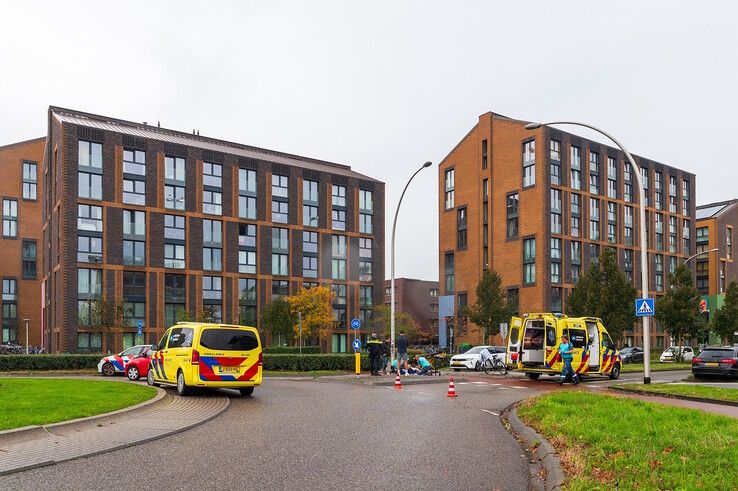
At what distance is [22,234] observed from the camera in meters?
77.6

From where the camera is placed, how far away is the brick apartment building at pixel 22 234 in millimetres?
76000

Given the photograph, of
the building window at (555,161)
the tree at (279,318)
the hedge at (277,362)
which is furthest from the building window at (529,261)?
the hedge at (277,362)

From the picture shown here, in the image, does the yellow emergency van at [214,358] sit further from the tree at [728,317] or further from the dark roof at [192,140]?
the tree at [728,317]

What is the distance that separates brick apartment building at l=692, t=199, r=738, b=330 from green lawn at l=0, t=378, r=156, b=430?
88.7 meters

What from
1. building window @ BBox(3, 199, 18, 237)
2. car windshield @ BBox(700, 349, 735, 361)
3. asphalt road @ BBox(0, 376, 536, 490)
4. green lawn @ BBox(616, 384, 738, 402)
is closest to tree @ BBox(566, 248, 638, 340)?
car windshield @ BBox(700, 349, 735, 361)

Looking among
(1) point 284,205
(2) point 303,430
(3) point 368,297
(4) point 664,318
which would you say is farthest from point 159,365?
(3) point 368,297

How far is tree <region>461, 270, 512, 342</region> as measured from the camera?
55.5 m

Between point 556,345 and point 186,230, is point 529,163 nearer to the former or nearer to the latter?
point 186,230

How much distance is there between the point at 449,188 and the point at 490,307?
25.4m

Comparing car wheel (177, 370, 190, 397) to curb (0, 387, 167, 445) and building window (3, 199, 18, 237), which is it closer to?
curb (0, 387, 167, 445)

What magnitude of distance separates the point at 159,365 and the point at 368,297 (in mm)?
53728

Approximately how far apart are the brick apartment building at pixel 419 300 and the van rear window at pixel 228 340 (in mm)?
82971

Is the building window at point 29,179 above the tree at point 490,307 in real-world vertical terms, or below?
above

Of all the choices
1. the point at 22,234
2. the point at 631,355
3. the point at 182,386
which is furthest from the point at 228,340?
the point at 22,234
